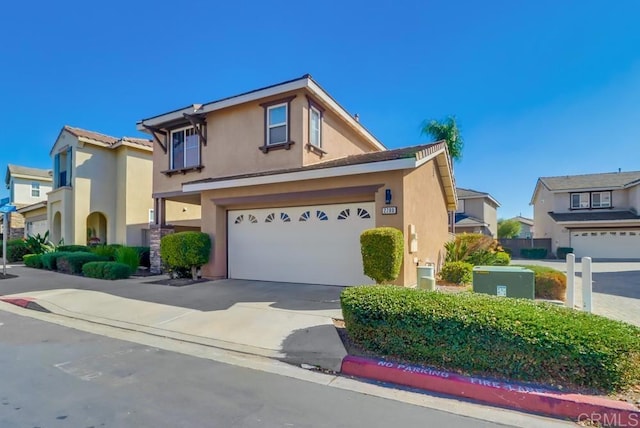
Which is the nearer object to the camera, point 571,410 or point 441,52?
point 571,410

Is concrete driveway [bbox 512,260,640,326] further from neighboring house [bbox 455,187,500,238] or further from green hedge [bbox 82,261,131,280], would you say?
neighboring house [bbox 455,187,500,238]

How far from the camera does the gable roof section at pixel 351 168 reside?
27.7ft

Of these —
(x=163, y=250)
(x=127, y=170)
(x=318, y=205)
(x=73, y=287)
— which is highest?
(x=127, y=170)

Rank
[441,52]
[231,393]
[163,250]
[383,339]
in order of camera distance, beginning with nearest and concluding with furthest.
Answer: [231,393], [383,339], [163,250], [441,52]

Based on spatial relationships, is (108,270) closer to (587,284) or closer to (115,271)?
(115,271)

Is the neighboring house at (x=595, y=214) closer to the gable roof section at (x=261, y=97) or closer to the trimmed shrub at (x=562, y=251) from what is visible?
the trimmed shrub at (x=562, y=251)

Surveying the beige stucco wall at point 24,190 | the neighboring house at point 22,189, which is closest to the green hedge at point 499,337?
the neighboring house at point 22,189

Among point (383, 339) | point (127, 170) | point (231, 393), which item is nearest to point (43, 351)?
point (231, 393)

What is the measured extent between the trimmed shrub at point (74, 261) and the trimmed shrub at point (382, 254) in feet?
40.8

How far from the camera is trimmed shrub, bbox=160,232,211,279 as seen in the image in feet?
36.6

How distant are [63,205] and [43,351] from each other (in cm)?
1821

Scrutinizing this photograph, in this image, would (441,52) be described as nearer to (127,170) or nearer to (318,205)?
(318,205)

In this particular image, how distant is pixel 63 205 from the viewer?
64.6 ft

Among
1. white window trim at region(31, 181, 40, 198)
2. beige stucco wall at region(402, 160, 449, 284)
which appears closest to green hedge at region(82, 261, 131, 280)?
beige stucco wall at region(402, 160, 449, 284)
